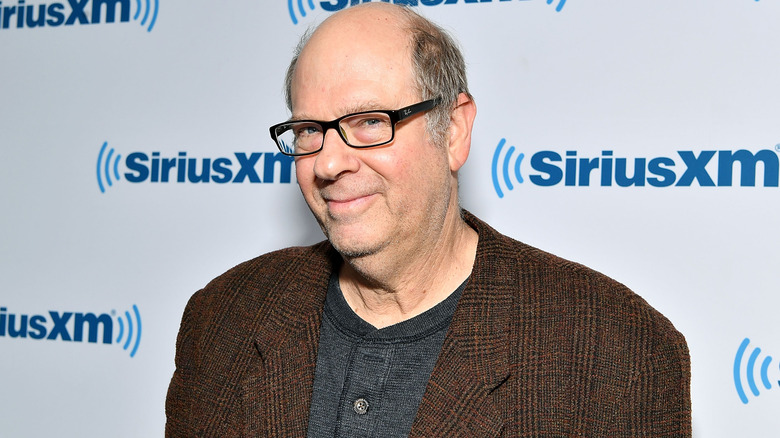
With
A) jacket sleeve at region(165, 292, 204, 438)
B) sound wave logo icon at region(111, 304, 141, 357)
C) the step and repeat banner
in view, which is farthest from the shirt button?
sound wave logo icon at region(111, 304, 141, 357)

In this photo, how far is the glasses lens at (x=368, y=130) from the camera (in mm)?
1410

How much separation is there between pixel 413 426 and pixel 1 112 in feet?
6.57

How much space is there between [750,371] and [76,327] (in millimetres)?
2024

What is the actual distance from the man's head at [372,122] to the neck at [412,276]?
0.03 meters

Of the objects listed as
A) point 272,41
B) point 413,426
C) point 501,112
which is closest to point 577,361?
point 413,426

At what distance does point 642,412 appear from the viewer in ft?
4.56

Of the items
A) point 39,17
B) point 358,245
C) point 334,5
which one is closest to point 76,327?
point 39,17

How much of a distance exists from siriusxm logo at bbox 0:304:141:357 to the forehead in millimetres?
1276

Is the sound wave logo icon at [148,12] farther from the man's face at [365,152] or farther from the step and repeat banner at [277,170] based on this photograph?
A: the man's face at [365,152]

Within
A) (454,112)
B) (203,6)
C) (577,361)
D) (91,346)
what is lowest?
(91,346)

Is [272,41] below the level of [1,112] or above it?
above

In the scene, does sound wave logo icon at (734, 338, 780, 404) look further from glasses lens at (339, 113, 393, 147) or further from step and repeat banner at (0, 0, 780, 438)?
glasses lens at (339, 113, 393, 147)

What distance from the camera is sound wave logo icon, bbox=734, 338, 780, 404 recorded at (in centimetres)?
175

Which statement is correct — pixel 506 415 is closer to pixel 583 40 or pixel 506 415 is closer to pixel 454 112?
pixel 454 112
